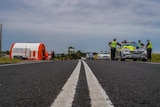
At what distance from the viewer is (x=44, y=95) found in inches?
191

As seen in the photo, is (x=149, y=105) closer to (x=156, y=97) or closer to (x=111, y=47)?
(x=156, y=97)

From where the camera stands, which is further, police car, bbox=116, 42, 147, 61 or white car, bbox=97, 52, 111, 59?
white car, bbox=97, 52, 111, 59

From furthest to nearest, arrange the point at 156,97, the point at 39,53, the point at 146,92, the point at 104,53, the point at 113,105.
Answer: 1. the point at 39,53
2. the point at 104,53
3. the point at 146,92
4. the point at 156,97
5. the point at 113,105

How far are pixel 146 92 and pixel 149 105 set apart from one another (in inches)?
49.9

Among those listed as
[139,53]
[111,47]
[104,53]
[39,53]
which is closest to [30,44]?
[39,53]

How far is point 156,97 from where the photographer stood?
186 inches

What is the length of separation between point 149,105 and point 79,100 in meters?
0.88

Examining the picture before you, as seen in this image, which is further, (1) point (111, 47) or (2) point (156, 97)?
(1) point (111, 47)

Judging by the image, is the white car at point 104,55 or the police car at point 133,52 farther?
the white car at point 104,55

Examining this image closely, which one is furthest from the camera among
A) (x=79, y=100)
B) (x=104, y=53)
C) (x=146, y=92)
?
(x=104, y=53)

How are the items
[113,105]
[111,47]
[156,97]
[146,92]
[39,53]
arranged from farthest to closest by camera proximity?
[39,53] → [111,47] → [146,92] → [156,97] → [113,105]

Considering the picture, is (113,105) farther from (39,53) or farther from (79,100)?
(39,53)

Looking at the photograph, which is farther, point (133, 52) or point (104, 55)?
point (104, 55)

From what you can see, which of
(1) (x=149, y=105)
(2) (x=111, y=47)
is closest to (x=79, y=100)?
(1) (x=149, y=105)
